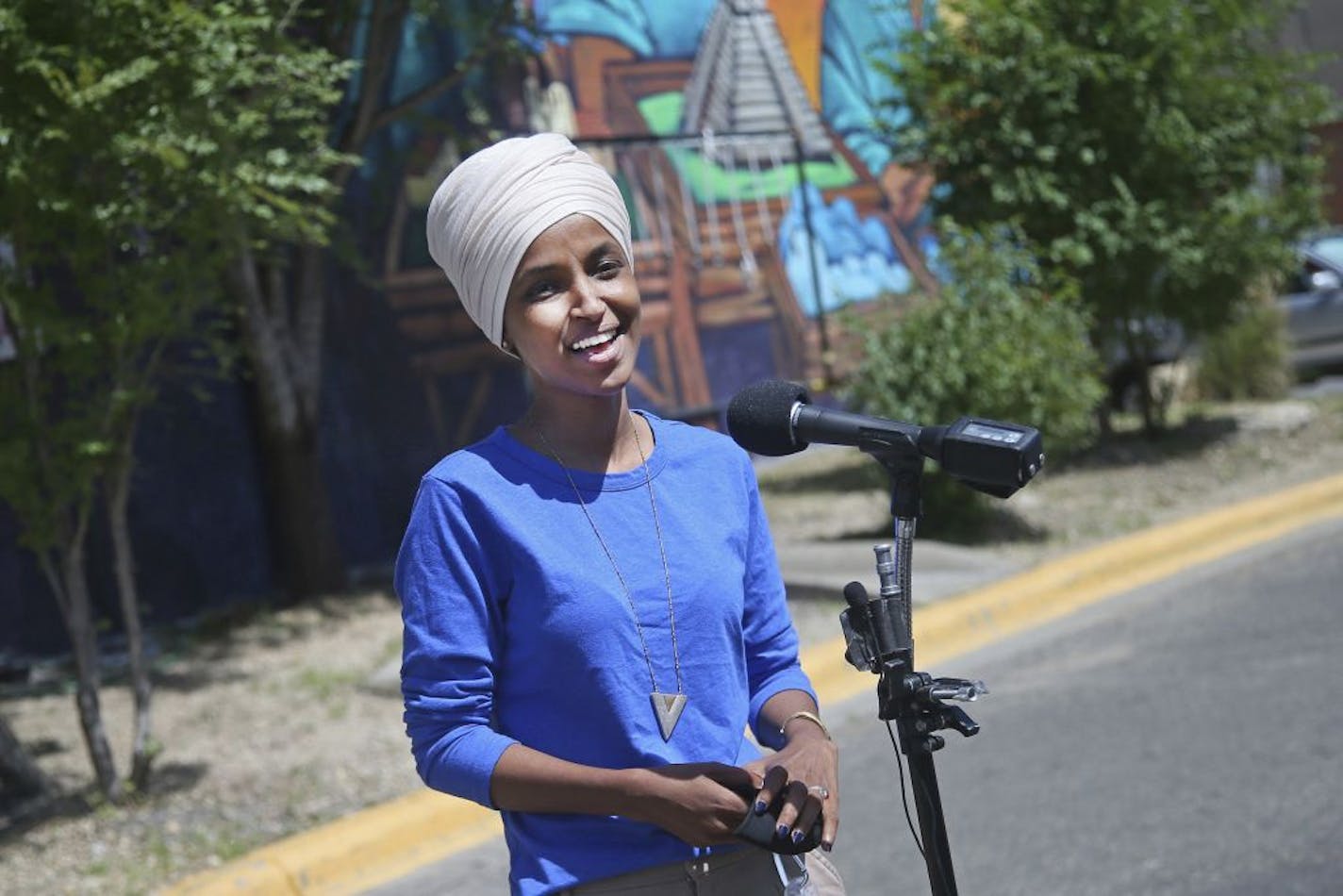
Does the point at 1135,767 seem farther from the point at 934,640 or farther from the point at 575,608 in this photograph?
the point at 575,608

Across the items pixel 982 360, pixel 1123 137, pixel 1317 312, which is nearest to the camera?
pixel 982 360

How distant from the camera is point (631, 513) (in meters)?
2.26

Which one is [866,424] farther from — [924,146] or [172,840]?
[924,146]

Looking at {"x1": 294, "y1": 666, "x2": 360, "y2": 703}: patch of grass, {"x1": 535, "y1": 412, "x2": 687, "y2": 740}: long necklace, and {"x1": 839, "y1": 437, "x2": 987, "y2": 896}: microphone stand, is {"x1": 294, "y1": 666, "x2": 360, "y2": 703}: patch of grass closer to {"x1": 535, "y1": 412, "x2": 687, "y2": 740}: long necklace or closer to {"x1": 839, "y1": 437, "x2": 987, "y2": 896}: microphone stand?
{"x1": 535, "y1": 412, "x2": 687, "y2": 740}: long necklace

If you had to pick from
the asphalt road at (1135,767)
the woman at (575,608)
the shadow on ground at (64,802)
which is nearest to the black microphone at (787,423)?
the woman at (575,608)

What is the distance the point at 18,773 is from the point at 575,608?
15.9 feet

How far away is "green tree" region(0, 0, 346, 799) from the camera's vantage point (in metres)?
5.64

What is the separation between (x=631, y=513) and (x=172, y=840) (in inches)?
163

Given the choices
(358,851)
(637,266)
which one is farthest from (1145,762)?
(637,266)

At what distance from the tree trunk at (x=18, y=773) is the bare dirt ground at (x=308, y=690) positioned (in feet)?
0.20

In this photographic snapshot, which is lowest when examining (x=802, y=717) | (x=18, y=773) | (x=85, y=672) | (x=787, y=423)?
(x=18, y=773)

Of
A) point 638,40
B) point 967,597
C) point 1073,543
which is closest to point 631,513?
point 967,597

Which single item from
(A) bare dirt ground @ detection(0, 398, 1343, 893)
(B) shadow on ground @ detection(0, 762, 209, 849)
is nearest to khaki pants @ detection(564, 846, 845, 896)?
(A) bare dirt ground @ detection(0, 398, 1343, 893)

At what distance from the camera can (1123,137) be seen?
1207 centimetres
